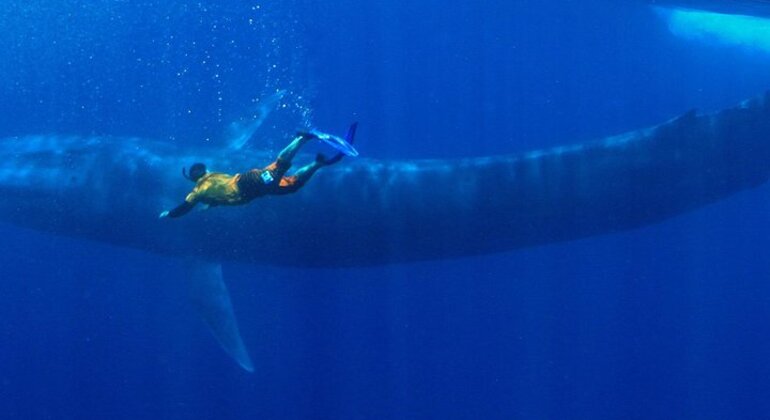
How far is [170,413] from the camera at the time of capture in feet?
42.9

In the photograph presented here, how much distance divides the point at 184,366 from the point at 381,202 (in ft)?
22.0

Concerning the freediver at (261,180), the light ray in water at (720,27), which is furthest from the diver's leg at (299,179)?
the light ray in water at (720,27)

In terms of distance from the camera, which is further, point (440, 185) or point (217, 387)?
point (217, 387)

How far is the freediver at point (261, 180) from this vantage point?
16.8ft

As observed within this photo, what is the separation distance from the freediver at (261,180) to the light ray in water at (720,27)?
15377 mm

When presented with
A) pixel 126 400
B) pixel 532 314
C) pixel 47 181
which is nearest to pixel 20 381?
pixel 126 400

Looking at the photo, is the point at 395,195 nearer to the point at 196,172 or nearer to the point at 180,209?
the point at 196,172

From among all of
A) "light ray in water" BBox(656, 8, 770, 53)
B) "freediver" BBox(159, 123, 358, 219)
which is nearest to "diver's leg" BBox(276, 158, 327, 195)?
"freediver" BBox(159, 123, 358, 219)

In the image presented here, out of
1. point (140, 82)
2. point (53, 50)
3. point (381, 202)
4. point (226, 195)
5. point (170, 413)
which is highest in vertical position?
point (53, 50)

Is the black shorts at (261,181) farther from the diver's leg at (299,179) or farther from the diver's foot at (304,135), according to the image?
the diver's foot at (304,135)

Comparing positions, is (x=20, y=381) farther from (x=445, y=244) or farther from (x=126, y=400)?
(x=445, y=244)

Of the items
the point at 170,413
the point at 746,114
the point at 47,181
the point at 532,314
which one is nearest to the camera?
the point at 746,114

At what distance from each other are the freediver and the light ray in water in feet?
50.4

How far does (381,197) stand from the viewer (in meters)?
8.80
